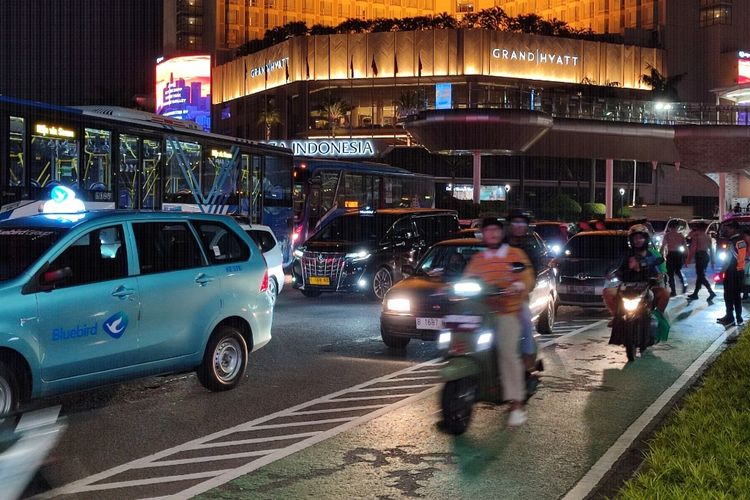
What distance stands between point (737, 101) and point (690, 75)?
107 ft

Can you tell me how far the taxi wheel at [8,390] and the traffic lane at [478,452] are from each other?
2.17 m

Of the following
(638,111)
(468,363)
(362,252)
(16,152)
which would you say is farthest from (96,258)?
(638,111)

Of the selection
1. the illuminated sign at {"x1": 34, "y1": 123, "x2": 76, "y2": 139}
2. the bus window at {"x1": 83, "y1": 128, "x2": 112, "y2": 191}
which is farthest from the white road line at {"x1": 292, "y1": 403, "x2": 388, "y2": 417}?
the bus window at {"x1": 83, "y1": 128, "x2": 112, "y2": 191}

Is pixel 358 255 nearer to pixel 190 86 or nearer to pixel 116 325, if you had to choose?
pixel 116 325

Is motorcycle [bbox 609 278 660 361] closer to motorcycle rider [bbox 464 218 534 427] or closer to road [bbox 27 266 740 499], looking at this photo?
road [bbox 27 266 740 499]

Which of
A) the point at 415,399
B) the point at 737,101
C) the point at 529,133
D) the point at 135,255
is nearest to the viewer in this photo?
the point at 135,255

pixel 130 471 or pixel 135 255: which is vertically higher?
pixel 135 255

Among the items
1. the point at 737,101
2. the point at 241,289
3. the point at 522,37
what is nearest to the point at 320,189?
the point at 241,289

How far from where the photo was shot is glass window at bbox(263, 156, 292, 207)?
24.5 m

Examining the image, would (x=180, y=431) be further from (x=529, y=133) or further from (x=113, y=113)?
(x=529, y=133)

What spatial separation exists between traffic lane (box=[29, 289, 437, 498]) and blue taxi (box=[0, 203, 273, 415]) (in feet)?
1.32

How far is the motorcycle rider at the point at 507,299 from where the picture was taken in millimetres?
7555

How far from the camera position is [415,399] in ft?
29.7

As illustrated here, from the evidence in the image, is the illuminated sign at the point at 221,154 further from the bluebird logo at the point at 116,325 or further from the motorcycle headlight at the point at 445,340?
the motorcycle headlight at the point at 445,340
